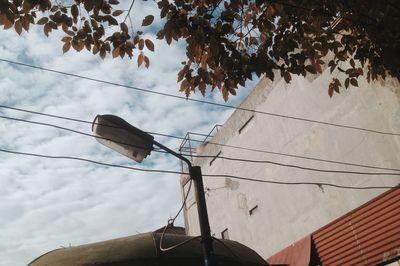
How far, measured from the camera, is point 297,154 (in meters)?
13.9

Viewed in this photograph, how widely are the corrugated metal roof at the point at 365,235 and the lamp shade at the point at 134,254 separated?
3866 millimetres

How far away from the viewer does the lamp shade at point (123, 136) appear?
547 cm

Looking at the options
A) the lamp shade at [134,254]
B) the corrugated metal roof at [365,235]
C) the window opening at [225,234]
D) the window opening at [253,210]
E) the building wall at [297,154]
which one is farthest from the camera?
the window opening at [225,234]

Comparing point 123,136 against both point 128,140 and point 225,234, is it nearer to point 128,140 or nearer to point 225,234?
point 128,140

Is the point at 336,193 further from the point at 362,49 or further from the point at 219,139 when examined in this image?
the point at 219,139

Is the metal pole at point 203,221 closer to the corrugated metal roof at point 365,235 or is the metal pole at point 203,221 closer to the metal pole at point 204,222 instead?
the metal pole at point 204,222

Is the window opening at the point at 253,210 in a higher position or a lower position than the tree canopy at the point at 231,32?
higher

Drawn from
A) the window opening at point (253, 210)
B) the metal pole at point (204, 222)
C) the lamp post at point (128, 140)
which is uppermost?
the window opening at point (253, 210)

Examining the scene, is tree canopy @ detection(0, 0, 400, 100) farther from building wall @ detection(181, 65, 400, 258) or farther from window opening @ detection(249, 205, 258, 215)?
window opening @ detection(249, 205, 258, 215)

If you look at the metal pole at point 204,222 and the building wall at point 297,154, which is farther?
the building wall at point 297,154

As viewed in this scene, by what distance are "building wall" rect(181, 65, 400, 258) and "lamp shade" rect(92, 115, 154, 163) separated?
7.66m

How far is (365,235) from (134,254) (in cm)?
637

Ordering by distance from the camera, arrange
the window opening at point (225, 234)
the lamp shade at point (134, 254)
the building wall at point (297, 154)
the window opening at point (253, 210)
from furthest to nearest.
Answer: the window opening at point (225, 234), the window opening at point (253, 210), the building wall at point (297, 154), the lamp shade at point (134, 254)

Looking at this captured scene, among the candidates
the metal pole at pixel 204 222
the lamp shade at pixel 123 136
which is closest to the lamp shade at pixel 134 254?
the metal pole at pixel 204 222
